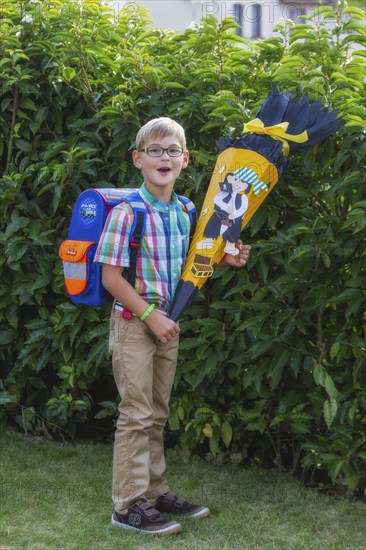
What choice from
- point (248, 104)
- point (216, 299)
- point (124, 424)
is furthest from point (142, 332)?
point (248, 104)

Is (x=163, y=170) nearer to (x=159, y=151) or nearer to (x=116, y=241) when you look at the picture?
(x=159, y=151)

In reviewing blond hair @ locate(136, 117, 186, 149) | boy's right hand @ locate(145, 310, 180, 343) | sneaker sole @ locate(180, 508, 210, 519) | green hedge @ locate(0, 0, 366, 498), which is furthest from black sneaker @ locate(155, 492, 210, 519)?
blond hair @ locate(136, 117, 186, 149)

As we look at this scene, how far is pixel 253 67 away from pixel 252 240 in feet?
3.00

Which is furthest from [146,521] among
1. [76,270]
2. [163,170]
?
[163,170]

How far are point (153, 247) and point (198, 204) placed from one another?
2.90 feet

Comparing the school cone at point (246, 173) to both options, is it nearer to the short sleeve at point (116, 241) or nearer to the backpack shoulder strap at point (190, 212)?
the backpack shoulder strap at point (190, 212)

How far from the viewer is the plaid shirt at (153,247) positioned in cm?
388

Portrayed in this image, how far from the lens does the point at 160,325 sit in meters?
3.90

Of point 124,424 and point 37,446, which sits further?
point 37,446

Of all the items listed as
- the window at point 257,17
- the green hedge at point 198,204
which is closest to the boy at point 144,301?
the green hedge at point 198,204

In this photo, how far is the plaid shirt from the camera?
388 centimetres

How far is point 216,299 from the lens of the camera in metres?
4.78

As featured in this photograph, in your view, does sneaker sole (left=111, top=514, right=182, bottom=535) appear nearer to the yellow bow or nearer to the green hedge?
the green hedge

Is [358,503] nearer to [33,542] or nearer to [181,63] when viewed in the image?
[33,542]
